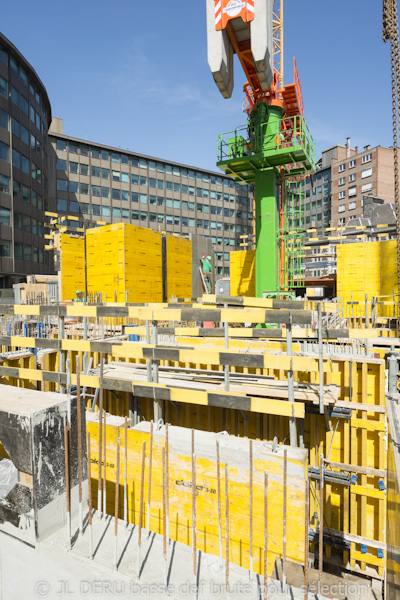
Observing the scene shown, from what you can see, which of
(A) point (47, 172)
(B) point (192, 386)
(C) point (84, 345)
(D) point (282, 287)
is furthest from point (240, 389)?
(A) point (47, 172)

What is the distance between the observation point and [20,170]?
43531 millimetres

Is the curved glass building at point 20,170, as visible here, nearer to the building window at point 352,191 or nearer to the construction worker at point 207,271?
the construction worker at point 207,271

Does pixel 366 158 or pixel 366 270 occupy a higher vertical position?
pixel 366 158

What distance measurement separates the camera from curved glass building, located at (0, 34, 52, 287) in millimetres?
41156

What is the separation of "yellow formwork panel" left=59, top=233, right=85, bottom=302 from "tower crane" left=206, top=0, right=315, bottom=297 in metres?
12.8

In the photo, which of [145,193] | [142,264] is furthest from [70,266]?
[145,193]

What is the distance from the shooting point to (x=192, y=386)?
7762 mm

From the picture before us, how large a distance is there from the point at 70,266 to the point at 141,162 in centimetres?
4741

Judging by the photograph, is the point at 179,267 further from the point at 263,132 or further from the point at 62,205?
the point at 62,205

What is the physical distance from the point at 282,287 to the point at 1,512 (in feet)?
65.1

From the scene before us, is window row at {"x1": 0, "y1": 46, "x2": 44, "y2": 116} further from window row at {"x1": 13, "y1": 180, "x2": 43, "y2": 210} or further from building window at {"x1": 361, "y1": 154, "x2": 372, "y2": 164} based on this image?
building window at {"x1": 361, "y1": 154, "x2": 372, "y2": 164}

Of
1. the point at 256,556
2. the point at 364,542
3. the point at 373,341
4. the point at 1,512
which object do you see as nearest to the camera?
the point at 1,512

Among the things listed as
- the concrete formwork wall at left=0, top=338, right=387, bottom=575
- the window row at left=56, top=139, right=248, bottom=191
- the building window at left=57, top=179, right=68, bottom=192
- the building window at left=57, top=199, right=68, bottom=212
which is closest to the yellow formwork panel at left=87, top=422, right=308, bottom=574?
the concrete formwork wall at left=0, top=338, right=387, bottom=575

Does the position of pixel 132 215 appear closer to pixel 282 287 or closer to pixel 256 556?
pixel 282 287
